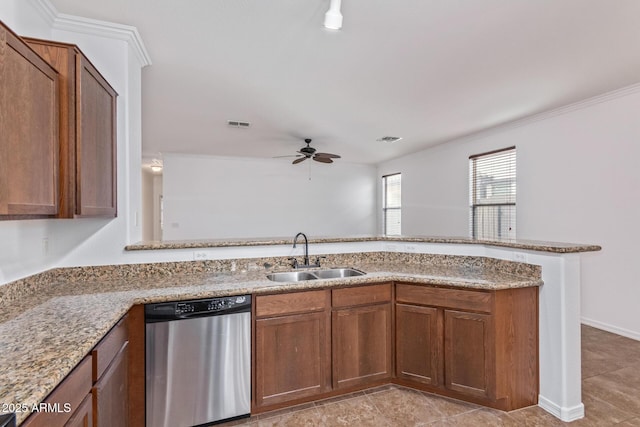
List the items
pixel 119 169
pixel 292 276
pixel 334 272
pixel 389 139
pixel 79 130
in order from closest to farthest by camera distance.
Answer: pixel 79 130 < pixel 119 169 < pixel 292 276 < pixel 334 272 < pixel 389 139

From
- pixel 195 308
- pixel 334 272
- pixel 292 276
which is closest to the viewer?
pixel 195 308

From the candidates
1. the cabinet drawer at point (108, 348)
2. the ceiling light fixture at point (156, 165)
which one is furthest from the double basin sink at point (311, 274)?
the ceiling light fixture at point (156, 165)

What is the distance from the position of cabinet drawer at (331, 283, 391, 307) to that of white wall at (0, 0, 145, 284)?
5.25 feet

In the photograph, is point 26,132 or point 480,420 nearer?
point 26,132

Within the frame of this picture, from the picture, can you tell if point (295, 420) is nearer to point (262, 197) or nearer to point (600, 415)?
point (600, 415)

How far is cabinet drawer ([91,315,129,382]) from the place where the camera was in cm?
125

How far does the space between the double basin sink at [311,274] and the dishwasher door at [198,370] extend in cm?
59

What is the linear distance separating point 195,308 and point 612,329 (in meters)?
4.41

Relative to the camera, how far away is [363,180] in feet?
26.5

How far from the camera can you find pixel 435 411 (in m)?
2.11

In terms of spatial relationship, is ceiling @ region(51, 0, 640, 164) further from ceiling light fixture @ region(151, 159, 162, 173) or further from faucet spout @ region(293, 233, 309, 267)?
ceiling light fixture @ region(151, 159, 162, 173)

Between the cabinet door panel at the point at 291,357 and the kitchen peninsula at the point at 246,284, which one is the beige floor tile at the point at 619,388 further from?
the cabinet door panel at the point at 291,357

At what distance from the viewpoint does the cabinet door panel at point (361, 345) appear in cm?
222

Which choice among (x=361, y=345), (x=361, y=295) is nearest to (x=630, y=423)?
(x=361, y=345)
